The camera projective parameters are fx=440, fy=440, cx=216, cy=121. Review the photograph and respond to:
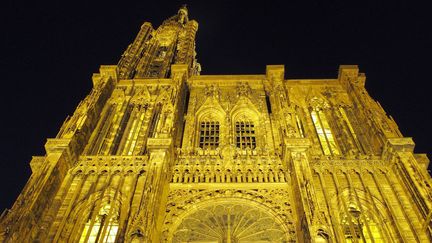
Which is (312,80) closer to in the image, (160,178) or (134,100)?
(134,100)

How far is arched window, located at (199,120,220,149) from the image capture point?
23.0 meters

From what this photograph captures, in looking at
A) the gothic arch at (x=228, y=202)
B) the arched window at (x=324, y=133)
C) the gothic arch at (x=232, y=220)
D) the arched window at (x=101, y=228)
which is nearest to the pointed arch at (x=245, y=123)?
the arched window at (x=324, y=133)

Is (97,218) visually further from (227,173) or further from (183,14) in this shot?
→ (183,14)

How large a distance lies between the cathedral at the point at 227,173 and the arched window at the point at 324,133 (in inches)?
2.3

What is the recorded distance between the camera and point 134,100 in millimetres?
26281

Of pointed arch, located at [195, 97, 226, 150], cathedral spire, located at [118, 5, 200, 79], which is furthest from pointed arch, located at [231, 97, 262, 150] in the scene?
cathedral spire, located at [118, 5, 200, 79]

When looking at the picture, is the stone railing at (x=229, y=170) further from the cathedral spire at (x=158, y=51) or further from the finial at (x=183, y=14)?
the finial at (x=183, y=14)

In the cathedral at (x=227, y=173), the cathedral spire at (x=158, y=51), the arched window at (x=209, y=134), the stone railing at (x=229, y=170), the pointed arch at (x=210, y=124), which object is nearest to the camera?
the cathedral at (x=227, y=173)

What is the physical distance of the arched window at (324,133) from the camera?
22244 millimetres

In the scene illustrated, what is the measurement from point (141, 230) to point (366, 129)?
525 inches

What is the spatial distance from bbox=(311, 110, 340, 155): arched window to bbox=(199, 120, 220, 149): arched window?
5.42 m

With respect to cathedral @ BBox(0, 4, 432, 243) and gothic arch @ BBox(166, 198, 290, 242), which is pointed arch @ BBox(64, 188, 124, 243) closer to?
cathedral @ BBox(0, 4, 432, 243)

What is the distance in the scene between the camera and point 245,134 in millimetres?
23672

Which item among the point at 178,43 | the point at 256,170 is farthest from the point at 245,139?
the point at 178,43
